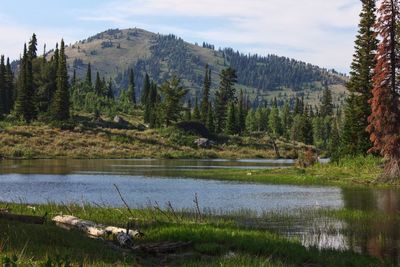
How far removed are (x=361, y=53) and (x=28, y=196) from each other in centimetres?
4452

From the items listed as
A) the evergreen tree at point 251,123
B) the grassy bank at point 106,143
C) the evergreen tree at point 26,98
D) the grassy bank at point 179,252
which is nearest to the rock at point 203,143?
the grassy bank at point 106,143

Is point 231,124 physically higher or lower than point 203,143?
higher

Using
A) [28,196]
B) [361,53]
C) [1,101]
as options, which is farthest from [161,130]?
[28,196]

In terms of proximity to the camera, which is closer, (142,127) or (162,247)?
(162,247)

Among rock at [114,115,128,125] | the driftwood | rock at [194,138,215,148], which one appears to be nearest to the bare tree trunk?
the driftwood

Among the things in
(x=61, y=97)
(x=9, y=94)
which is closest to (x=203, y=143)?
(x=61, y=97)

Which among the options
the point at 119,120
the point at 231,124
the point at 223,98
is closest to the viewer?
the point at 119,120

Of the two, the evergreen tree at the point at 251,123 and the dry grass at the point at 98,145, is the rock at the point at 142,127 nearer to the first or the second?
Result: the dry grass at the point at 98,145

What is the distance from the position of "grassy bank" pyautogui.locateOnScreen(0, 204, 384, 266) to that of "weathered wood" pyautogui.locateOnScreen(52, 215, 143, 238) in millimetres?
488

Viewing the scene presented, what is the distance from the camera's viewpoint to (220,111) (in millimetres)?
144500

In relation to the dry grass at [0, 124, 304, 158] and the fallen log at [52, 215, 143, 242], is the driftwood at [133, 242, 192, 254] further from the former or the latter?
the dry grass at [0, 124, 304, 158]

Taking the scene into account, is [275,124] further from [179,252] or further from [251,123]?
[179,252]

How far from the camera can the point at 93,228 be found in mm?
17609

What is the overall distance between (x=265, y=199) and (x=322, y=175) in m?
16.9
